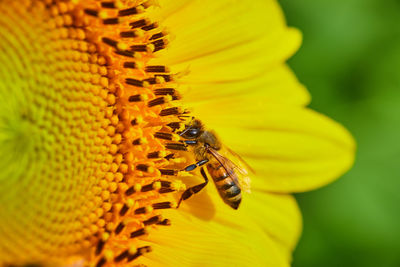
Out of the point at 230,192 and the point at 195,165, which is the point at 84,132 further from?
the point at 230,192

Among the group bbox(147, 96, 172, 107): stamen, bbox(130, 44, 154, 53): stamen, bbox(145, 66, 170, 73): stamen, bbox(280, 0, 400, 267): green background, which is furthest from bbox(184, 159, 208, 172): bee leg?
bbox(280, 0, 400, 267): green background

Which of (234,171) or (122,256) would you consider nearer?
(122,256)

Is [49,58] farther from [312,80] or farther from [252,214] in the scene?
[312,80]

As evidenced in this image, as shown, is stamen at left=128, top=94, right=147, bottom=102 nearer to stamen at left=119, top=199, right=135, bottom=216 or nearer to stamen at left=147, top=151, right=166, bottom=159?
stamen at left=147, top=151, right=166, bottom=159

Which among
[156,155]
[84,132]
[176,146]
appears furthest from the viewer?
[176,146]

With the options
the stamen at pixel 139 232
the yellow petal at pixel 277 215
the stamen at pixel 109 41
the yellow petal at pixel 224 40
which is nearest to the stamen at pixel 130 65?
the stamen at pixel 109 41

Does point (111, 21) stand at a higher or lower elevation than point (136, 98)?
higher

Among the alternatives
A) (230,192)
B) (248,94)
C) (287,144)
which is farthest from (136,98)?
(287,144)
